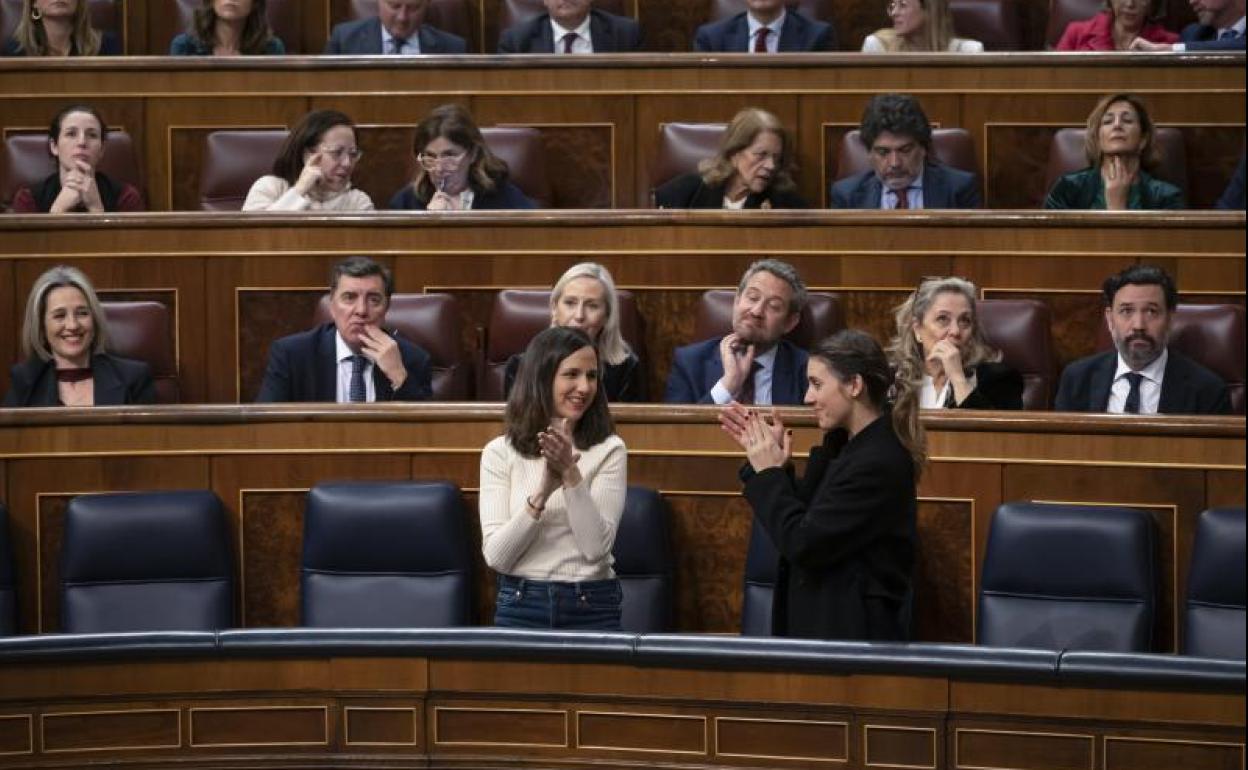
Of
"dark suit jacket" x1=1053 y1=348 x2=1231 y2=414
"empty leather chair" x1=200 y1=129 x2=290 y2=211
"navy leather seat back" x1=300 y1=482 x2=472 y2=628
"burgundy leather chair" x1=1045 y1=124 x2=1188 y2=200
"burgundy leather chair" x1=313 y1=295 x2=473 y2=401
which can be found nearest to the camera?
"navy leather seat back" x1=300 y1=482 x2=472 y2=628

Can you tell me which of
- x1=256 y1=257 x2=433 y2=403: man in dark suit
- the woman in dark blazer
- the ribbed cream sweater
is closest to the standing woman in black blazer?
the ribbed cream sweater

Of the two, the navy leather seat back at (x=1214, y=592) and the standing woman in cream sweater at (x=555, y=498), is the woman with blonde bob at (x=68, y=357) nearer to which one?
the standing woman in cream sweater at (x=555, y=498)

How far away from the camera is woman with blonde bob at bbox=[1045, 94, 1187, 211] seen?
2986 mm

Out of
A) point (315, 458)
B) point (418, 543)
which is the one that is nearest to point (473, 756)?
point (418, 543)

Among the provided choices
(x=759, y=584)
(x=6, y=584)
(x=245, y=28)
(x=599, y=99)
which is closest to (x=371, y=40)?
(x=245, y=28)

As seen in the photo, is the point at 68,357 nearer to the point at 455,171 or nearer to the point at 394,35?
the point at 455,171

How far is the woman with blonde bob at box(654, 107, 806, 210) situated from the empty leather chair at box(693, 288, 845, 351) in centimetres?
27

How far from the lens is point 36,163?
3.25 metres

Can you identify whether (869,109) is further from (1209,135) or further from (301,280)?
(301,280)

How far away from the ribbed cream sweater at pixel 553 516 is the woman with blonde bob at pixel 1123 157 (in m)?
1.04

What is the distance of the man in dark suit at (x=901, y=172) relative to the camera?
2994mm

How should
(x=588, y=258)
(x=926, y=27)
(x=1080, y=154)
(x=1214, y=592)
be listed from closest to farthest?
(x=1214, y=592) → (x=588, y=258) → (x=1080, y=154) → (x=926, y=27)

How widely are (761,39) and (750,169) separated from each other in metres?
0.54

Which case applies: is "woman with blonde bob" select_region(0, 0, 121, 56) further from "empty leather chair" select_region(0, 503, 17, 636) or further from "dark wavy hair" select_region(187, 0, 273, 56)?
"empty leather chair" select_region(0, 503, 17, 636)
